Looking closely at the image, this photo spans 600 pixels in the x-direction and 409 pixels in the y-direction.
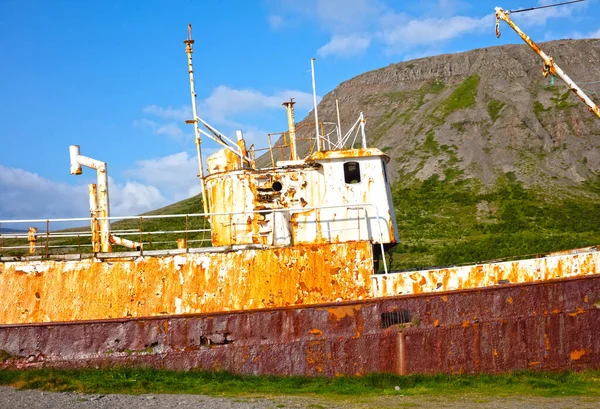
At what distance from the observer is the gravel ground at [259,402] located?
960cm

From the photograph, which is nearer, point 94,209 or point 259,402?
point 259,402

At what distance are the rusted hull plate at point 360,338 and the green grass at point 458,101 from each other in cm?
7304

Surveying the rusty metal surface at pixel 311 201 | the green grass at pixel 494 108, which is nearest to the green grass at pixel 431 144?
the green grass at pixel 494 108

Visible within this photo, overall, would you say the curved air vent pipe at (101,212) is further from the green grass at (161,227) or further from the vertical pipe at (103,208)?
the green grass at (161,227)

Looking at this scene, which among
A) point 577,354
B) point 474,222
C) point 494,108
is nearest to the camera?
point 577,354

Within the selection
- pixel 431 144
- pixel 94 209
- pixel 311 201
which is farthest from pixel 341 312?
pixel 431 144

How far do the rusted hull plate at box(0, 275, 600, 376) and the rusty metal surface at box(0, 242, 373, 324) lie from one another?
28cm

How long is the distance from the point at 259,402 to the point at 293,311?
243 centimetres

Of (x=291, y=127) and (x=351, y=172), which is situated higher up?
(x=291, y=127)

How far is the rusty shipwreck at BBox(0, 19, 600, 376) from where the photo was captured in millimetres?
11906

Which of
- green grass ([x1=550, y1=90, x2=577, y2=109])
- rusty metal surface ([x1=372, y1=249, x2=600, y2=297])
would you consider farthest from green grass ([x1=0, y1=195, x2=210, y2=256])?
green grass ([x1=550, y1=90, x2=577, y2=109])

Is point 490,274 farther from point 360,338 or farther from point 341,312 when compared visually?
point 341,312

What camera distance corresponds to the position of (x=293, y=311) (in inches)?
A: 474

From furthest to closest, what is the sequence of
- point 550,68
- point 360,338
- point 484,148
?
point 484,148, point 550,68, point 360,338
